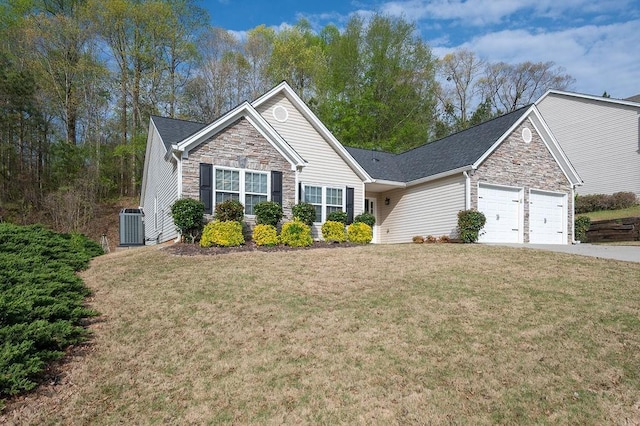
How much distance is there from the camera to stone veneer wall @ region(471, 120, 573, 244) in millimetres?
16234

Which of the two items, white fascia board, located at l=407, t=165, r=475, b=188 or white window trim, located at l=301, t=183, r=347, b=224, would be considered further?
white window trim, located at l=301, t=183, r=347, b=224

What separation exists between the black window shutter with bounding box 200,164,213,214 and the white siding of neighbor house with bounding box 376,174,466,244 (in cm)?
896

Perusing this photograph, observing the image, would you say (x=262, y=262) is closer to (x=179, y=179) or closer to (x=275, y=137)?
(x=179, y=179)

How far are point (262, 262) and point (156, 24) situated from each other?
23.2 meters

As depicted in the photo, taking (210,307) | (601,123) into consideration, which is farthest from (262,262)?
(601,123)

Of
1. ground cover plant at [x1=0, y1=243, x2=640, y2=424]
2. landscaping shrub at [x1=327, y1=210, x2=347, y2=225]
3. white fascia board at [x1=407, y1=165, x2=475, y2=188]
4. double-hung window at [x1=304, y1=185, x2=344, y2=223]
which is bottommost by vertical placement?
ground cover plant at [x1=0, y1=243, x2=640, y2=424]

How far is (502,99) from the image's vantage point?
3816 centimetres

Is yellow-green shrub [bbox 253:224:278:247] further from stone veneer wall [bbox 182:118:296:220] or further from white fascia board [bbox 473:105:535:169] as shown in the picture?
white fascia board [bbox 473:105:535:169]

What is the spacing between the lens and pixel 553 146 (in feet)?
58.4

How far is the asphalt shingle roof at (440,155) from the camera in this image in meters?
16.7

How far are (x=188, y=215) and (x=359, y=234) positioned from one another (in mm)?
6073

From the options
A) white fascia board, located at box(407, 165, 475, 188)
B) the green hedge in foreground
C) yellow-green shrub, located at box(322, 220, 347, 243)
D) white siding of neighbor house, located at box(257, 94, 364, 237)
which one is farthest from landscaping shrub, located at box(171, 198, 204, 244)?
white fascia board, located at box(407, 165, 475, 188)

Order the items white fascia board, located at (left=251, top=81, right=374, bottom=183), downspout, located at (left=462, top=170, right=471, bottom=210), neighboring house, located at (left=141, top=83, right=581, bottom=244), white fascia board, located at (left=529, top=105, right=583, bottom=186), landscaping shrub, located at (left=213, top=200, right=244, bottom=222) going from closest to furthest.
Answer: landscaping shrub, located at (left=213, top=200, right=244, bottom=222) → neighboring house, located at (left=141, top=83, right=581, bottom=244) → downspout, located at (left=462, top=170, right=471, bottom=210) → white fascia board, located at (left=251, top=81, right=374, bottom=183) → white fascia board, located at (left=529, top=105, right=583, bottom=186)

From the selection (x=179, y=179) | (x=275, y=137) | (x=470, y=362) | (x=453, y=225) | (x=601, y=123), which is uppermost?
(x=601, y=123)
